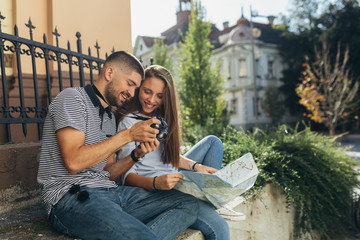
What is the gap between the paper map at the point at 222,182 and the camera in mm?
2125

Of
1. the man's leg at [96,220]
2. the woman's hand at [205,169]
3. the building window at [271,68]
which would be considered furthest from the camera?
the building window at [271,68]

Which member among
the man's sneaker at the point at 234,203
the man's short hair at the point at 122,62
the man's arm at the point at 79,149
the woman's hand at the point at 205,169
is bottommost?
the man's sneaker at the point at 234,203

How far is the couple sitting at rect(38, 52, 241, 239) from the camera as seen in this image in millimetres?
1872

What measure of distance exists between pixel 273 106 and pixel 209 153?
2555 cm

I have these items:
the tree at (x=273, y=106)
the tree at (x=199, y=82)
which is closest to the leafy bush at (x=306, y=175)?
the tree at (x=199, y=82)

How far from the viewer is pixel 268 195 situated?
414 cm

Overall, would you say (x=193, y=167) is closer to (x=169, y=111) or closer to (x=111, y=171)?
(x=169, y=111)

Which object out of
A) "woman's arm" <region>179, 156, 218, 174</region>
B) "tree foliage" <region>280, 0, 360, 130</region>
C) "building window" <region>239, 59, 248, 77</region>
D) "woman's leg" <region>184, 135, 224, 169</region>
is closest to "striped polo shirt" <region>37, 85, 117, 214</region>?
"woman's arm" <region>179, 156, 218, 174</region>

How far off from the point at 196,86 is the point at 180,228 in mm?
11271

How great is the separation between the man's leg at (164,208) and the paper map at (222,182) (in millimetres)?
100

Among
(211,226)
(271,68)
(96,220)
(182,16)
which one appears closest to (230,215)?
(211,226)

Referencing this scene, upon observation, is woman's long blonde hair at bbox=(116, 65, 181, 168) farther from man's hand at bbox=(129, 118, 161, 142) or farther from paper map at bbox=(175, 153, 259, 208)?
man's hand at bbox=(129, 118, 161, 142)

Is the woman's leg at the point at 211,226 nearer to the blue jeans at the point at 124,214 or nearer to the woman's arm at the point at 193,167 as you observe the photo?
the blue jeans at the point at 124,214

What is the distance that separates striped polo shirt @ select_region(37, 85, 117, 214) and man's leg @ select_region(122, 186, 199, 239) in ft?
0.95
